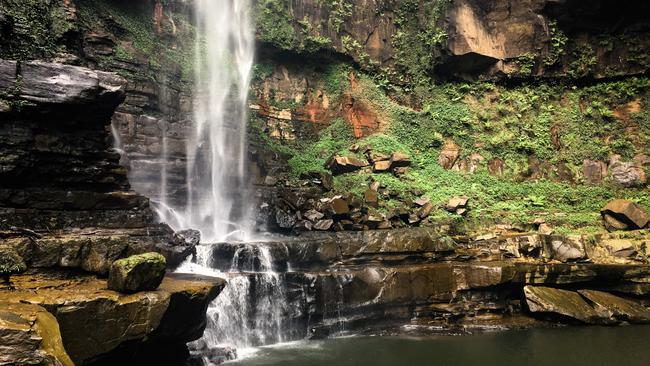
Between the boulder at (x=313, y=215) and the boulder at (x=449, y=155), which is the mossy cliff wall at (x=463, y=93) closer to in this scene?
the boulder at (x=449, y=155)

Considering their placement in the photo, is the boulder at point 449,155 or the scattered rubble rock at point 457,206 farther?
the boulder at point 449,155

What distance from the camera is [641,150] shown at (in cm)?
1992

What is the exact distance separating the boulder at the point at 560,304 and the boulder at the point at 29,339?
12.3 m

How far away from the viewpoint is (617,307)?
42.9 ft

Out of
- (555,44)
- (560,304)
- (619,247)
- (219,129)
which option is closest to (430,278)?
(560,304)

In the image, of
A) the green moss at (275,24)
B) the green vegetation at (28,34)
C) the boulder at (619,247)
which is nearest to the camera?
the green vegetation at (28,34)

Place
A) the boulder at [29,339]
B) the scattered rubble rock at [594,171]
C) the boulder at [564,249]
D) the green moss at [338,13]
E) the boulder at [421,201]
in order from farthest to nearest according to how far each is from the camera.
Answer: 1. the green moss at [338,13]
2. the scattered rubble rock at [594,171]
3. the boulder at [421,201]
4. the boulder at [564,249]
5. the boulder at [29,339]

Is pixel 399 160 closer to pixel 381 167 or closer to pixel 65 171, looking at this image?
pixel 381 167

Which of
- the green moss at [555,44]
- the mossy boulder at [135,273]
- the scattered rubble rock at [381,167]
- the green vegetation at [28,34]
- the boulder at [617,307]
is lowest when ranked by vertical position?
the boulder at [617,307]

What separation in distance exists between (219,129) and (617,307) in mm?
17004

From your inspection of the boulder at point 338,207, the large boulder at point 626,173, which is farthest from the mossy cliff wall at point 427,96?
the boulder at point 338,207

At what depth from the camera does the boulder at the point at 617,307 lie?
12.9m

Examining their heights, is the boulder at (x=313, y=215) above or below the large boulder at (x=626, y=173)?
below

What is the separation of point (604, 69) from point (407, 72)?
9.78m
